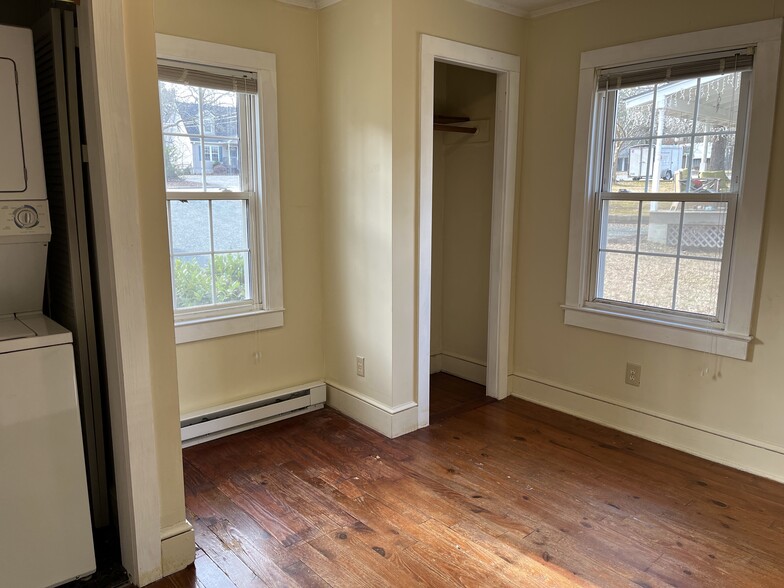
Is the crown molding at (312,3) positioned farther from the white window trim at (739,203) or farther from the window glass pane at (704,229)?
the window glass pane at (704,229)

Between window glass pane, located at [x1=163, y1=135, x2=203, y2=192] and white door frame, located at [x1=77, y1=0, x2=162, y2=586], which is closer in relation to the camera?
white door frame, located at [x1=77, y1=0, x2=162, y2=586]

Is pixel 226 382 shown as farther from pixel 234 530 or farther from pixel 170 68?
pixel 170 68

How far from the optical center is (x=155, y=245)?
202 cm

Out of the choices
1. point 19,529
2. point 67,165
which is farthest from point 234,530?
point 67,165

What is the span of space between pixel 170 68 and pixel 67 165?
1.08 metres

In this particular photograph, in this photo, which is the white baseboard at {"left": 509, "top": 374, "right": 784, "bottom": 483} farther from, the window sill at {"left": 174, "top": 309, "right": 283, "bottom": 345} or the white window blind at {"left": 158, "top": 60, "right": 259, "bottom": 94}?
the white window blind at {"left": 158, "top": 60, "right": 259, "bottom": 94}

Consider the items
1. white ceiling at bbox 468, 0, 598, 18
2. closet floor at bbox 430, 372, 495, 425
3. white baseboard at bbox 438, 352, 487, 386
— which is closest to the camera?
white ceiling at bbox 468, 0, 598, 18

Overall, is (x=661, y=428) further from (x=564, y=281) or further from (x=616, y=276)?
(x=564, y=281)

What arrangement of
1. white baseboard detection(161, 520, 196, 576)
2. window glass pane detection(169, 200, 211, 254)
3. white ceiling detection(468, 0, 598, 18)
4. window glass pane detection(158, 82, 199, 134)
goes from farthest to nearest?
white ceiling detection(468, 0, 598, 18) → window glass pane detection(169, 200, 211, 254) → window glass pane detection(158, 82, 199, 134) → white baseboard detection(161, 520, 196, 576)

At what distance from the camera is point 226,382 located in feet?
11.0

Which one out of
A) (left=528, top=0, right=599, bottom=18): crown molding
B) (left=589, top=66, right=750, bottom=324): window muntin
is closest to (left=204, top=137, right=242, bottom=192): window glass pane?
(left=528, top=0, right=599, bottom=18): crown molding

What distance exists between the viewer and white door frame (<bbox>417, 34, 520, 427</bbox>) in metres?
3.20

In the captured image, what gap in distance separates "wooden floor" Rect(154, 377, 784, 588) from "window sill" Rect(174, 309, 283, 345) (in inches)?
23.7

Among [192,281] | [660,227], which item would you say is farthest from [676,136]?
[192,281]
